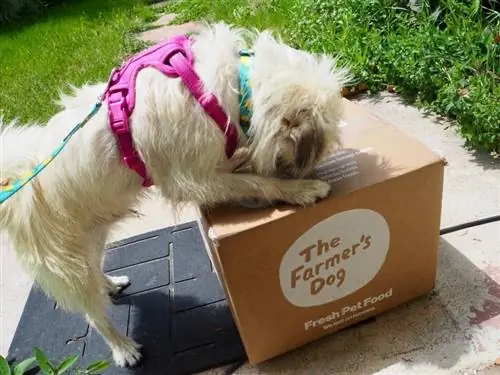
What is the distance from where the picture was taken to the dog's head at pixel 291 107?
178 cm

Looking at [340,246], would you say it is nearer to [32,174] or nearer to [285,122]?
[285,122]

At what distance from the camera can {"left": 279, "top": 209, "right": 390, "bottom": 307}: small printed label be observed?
6.06ft

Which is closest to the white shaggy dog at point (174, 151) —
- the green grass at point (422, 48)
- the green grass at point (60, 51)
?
the green grass at point (422, 48)

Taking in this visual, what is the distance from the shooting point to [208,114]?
1769 mm

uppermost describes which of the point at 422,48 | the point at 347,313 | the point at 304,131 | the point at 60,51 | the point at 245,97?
the point at 245,97

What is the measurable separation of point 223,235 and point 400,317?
0.87 m

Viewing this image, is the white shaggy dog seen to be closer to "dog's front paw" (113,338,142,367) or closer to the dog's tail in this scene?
the dog's tail

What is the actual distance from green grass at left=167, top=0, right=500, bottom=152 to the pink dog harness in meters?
1.57

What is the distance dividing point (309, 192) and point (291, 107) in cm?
28

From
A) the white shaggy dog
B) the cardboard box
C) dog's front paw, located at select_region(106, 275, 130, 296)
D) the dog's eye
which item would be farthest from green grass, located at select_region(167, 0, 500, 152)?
dog's front paw, located at select_region(106, 275, 130, 296)

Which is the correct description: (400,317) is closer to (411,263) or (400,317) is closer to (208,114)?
(411,263)

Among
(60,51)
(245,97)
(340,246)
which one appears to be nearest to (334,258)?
(340,246)

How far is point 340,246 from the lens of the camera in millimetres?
1919

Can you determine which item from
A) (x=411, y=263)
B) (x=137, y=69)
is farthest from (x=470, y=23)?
(x=137, y=69)
